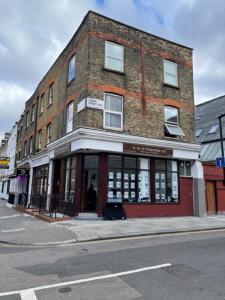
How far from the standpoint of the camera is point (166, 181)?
55.3 feet

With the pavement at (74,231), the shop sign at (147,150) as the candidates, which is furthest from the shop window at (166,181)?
the pavement at (74,231)

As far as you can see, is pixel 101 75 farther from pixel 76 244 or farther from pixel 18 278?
pixel 18 278

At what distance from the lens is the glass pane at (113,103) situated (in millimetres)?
15617

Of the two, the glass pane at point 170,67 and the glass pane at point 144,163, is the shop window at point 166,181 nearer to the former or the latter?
the glass pane at point 144,163

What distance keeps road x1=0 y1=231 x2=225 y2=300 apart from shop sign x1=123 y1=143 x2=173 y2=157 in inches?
276

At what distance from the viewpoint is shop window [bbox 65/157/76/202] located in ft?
51.4

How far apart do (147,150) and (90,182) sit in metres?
3.72

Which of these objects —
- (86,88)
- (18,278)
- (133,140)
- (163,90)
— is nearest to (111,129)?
(133,140)

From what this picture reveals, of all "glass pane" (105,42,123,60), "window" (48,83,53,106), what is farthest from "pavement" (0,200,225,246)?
"window" (48,83,53,106)

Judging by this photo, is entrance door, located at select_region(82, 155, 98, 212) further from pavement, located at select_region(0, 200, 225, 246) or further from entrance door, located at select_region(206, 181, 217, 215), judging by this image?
entrance door, located at select_region(206, 181, 217, 215)

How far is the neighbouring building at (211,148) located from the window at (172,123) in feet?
10.2

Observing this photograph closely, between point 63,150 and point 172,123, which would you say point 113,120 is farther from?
point 172,123

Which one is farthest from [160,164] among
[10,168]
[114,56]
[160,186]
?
[10,168]

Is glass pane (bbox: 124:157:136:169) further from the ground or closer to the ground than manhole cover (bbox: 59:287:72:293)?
further from the ground
